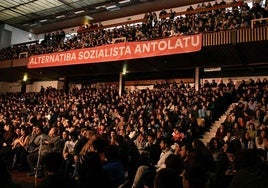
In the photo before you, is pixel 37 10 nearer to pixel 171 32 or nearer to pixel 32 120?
pixel 32 120

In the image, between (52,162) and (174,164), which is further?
(174,164)

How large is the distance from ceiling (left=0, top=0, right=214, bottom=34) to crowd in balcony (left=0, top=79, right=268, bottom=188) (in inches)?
229

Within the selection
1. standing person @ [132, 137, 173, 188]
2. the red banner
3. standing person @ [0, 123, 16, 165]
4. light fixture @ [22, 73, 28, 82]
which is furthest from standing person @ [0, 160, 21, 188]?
light fixture @ [22, 73, 28, 82]

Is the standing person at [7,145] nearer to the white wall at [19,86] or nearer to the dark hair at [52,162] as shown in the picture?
the dark hair at [52,162]

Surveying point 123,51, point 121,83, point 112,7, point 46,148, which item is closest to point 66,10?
point 112,7

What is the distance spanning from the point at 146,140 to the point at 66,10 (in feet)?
45.9

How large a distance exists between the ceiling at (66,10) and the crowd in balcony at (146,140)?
19.0 feet

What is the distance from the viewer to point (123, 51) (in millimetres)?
12352

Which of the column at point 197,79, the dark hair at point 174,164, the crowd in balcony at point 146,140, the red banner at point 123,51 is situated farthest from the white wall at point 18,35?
the dark hair at point 174,164

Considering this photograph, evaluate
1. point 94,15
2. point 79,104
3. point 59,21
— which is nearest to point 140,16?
point 94,15

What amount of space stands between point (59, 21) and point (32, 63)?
673 cm

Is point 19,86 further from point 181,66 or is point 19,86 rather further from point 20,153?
point 20,153

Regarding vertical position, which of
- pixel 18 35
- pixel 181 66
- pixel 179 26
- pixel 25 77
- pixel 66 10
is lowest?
pixel 181 66

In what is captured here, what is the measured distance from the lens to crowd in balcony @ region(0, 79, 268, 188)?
256 cm
